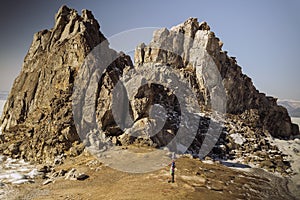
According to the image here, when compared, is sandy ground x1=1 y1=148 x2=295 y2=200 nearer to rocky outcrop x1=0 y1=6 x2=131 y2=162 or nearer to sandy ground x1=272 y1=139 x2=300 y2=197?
sandy ground x1=272 y1=139 x2=300 y2=197

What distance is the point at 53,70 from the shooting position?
38.3 metres

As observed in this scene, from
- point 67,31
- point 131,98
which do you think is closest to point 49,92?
point 67,31

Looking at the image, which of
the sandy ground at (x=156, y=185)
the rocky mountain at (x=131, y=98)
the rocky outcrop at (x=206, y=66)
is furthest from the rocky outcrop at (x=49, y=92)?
the rocky outcrop at (x=206, y=66)

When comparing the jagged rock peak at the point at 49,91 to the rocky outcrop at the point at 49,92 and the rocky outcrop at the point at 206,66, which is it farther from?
the rocky outcrop at the point at 206,66

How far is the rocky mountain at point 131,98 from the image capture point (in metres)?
32.2

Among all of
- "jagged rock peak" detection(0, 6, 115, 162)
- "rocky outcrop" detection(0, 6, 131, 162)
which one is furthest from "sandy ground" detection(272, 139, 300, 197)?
"jagged rock peak" detection(0, 6, 115, 162)

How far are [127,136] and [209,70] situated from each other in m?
29.7

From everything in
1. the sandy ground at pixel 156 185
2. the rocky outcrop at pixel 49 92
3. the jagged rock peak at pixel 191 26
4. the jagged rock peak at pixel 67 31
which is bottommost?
the sandy ground at pixel 156 185

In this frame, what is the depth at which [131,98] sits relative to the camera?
34.7 m

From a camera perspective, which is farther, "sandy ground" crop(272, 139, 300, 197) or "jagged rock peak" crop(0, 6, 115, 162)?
"jagged rock peak" crop(0, 6, 115, 162)

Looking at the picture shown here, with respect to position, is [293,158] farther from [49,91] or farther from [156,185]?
[49,91]

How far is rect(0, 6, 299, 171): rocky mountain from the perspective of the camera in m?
32.2

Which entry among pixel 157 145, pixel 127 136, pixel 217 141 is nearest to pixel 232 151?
pixel 217 141

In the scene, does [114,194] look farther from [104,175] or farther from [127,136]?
[127,136]
